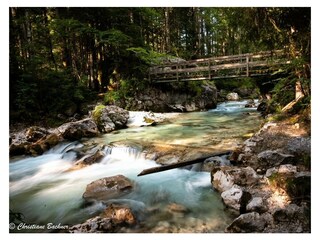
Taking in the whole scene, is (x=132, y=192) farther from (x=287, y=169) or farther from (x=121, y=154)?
(x=287, y=169)

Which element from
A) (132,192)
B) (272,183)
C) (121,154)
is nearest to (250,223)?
(272,183)

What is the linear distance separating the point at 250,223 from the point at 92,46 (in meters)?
13.5

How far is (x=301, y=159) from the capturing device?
4.49 m

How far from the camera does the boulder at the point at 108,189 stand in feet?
15.1

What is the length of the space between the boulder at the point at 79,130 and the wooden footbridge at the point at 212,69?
5618 mm

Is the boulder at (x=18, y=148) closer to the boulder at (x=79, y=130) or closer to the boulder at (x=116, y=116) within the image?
the boulder at (x=79, y=130)

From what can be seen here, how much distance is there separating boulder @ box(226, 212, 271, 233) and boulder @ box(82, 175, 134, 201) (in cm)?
213

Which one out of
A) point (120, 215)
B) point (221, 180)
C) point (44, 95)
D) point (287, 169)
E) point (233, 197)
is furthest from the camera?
point (44, 95)

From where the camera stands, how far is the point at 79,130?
8875 mm

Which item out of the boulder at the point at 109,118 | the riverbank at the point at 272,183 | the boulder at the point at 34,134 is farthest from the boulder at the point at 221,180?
the boulder at the point at 34,134

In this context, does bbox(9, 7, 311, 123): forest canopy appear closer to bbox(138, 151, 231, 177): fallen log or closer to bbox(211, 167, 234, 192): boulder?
bbox(138, 151, 231, 177): fallen log

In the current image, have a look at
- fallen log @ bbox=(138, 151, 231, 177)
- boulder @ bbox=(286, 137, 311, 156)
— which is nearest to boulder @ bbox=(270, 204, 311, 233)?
boulder @ bbox=(286, 137, 311, 156)
